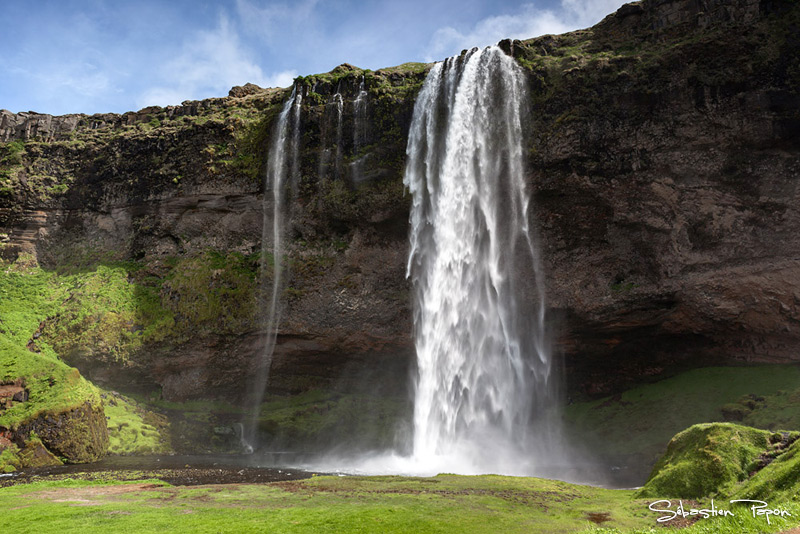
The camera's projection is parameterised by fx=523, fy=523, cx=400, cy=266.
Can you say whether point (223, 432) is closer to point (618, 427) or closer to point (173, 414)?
point (173, 414)

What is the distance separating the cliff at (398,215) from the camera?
94.8 feet

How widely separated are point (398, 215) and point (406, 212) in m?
0.63

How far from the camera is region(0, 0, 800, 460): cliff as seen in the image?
28891mm

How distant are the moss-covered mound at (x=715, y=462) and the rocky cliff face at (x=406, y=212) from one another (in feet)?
53.7

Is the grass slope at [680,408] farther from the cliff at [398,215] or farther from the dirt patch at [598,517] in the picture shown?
the dirt patch at [598,517]

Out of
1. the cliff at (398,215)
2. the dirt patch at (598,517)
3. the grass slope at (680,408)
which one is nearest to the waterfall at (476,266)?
the cliff at (398,215)

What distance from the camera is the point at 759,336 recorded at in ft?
96.5

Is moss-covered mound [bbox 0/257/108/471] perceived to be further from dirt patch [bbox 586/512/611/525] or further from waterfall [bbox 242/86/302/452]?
dirt patch [bbox 586/512/611/525]

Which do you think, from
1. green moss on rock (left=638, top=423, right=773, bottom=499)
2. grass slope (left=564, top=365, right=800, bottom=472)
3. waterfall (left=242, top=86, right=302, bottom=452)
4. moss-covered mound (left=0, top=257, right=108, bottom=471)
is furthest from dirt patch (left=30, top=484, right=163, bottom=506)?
grass slope (left=564, top=365, right=800, bottom=472)

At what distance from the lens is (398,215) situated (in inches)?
1384

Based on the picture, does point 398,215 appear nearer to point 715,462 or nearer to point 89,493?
point 89,493

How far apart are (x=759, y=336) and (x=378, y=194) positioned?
24.1m
